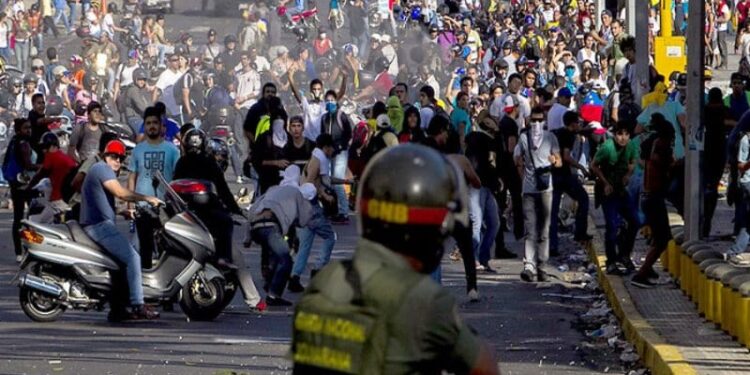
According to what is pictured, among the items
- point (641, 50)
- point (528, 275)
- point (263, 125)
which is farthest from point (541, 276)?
point (641, 50)

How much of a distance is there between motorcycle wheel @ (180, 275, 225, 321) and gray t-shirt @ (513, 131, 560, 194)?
386 centimetres

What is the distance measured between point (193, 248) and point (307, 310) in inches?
391

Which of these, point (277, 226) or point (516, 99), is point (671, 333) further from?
point (516, 99)

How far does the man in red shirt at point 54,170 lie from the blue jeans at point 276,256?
278 centimetres

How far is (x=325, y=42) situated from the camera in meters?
38.3

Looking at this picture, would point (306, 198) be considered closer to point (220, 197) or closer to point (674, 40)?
point (220, 197)

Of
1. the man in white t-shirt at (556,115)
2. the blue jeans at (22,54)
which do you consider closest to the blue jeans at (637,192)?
the man in white t-shirt at (556,115)

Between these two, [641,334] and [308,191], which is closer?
[641,334]

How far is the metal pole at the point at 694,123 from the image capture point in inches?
626

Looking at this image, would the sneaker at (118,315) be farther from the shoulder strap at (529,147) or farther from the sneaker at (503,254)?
the sneaker at (503,254)

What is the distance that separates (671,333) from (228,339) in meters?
2.88

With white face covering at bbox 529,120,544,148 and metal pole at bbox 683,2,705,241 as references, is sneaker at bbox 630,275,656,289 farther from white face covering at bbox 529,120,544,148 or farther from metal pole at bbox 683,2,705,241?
white face covering at bbox 529,120,544,148

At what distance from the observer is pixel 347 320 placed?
3953mm

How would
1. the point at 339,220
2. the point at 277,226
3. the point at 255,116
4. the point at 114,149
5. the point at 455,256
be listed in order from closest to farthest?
the point at 114,149 → the point at 277,226 → the point at 455,256 → the point at 255,116 → the point at 339,220
